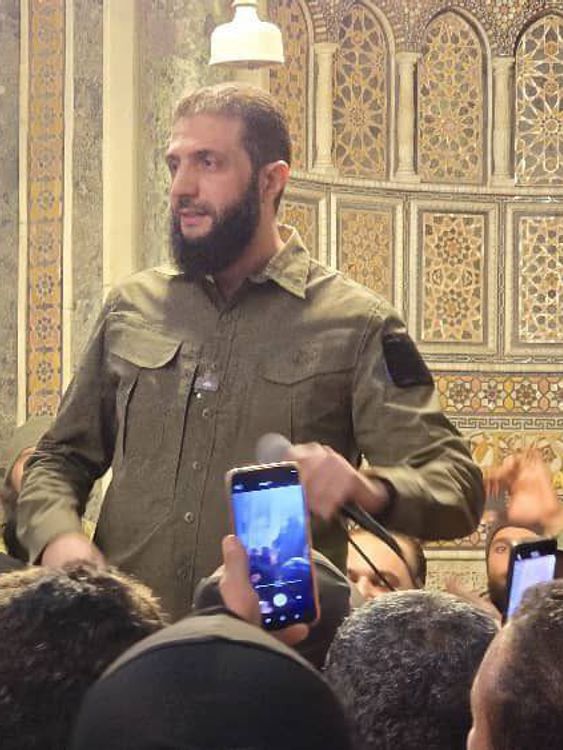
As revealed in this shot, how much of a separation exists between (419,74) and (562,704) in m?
7.66

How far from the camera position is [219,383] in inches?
128

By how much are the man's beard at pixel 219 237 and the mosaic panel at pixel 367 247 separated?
5.77 m

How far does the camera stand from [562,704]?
6.30 ft

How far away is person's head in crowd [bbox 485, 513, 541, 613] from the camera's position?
5.37m

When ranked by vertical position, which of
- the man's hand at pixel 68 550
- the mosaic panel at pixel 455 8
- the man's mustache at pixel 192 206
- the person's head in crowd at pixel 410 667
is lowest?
the person's head in crowd at pixel 410 667

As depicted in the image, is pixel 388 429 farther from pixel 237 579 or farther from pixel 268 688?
pixel 268 688

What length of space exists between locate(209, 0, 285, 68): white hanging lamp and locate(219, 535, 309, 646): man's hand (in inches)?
179

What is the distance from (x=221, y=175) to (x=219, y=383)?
0.35m

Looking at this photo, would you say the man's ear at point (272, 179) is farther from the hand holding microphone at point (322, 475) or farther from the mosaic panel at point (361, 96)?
the mosaic panel at point (361, 96)

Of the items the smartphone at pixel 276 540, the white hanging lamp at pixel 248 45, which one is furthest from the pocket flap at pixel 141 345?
the white hanging lamp at pixel 248 45

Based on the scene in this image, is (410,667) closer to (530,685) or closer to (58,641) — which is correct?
(530,685)

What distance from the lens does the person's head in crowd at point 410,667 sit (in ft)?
7.43

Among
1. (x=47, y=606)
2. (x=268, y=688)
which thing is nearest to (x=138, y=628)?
(x=47, y=606)

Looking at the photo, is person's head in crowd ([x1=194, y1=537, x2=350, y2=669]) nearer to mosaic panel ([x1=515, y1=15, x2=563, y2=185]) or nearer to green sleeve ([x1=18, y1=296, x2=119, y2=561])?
green sleeve ([x1=18, y1=296, x2=119, y2=561])
